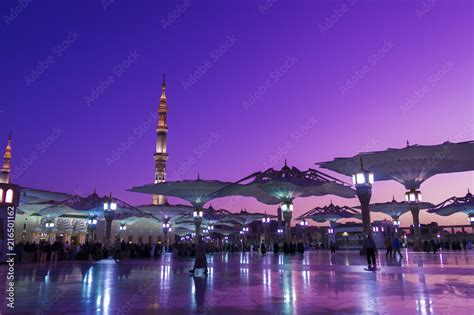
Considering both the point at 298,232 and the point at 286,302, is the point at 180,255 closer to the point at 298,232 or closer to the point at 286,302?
the point at 286,302

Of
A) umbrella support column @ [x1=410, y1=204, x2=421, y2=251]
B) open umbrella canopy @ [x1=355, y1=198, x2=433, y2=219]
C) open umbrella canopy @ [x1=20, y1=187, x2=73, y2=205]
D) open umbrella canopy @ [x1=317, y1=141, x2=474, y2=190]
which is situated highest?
open umbrella canopy @ [x1=317, y1=141, x2=474, y2=190]

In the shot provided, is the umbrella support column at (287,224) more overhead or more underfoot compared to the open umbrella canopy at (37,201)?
more underfoot

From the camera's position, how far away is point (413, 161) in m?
29.2

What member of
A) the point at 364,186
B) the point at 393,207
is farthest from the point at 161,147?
the point at 364,186

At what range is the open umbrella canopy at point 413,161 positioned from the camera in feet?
89.2

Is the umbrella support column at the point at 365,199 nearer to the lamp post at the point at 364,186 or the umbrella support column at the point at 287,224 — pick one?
the lamp post at the point at 364,186

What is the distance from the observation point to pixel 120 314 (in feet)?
17.7

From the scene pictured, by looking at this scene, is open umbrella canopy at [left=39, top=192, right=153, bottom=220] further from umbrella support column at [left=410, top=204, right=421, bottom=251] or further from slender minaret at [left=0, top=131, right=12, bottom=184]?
slender minaret at [left=0, top=131, right=12, bottom=184]

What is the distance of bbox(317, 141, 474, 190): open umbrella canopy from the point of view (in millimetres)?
27188

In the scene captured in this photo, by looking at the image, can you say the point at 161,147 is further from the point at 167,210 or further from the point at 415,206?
the point at 415,206

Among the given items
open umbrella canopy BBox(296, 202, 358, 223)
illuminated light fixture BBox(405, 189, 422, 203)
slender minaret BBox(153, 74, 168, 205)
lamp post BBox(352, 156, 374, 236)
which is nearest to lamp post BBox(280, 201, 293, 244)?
illuminated light fixture BBox(405, 189, 422, 203)

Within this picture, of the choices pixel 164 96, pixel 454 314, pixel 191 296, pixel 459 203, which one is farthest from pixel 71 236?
pixel 454 314

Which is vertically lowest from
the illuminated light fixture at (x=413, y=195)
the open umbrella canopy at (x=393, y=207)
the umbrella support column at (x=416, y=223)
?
the umbrella support column at (x=416, y=223)

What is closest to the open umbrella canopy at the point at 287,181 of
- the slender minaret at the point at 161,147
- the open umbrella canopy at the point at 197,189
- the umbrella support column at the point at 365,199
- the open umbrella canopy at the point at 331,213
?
the open umbrella canopy at the point at 197,189
